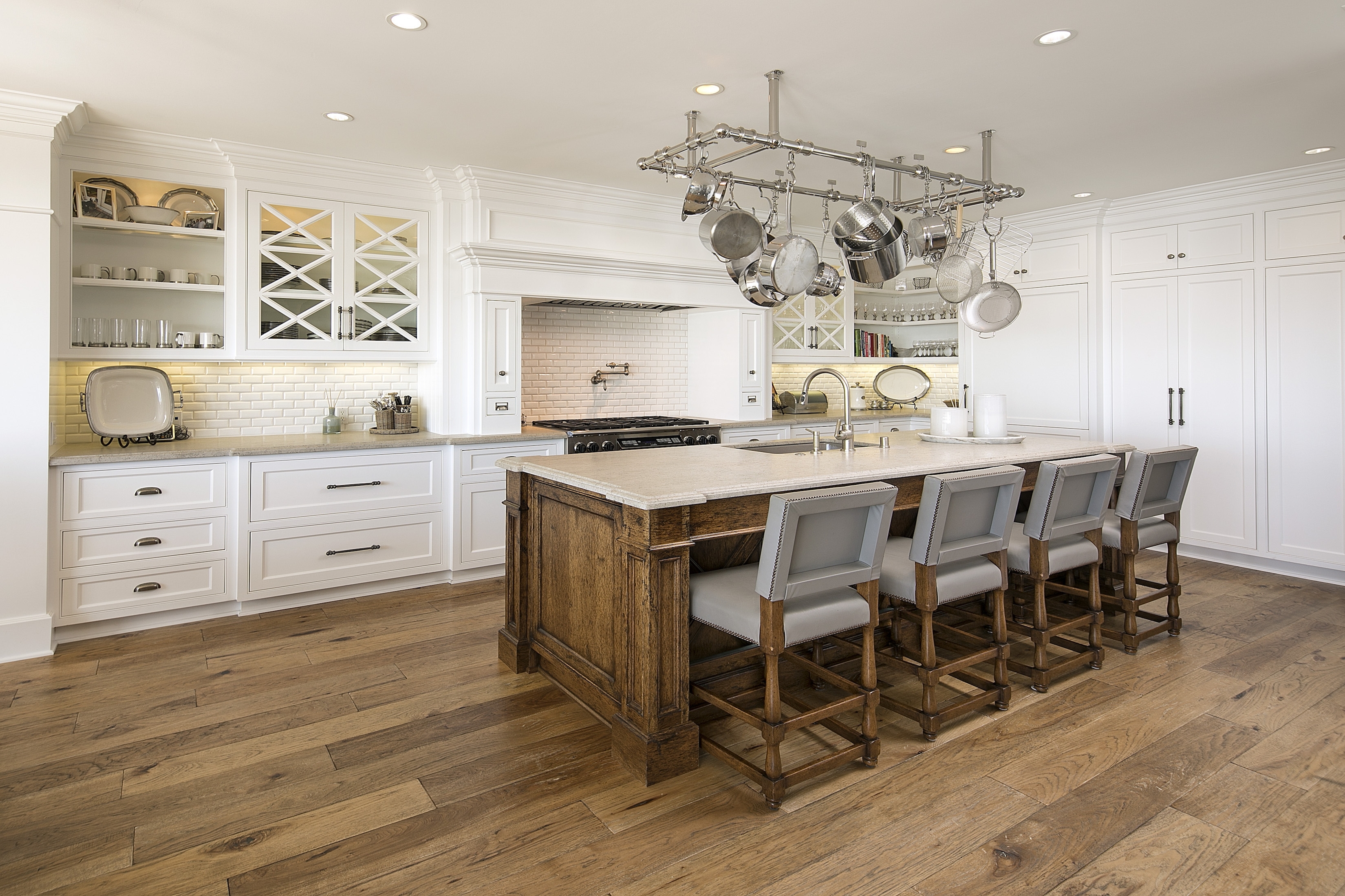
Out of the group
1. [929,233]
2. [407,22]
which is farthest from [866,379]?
[407,22]

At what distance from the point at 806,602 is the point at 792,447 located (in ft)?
5.00

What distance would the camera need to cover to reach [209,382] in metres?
4.52

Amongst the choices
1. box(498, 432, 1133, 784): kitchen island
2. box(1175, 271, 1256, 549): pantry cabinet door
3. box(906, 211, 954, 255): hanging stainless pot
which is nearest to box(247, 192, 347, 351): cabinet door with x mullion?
box(498, 432, 1133, 784): kitchen island

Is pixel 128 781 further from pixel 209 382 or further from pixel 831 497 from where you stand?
pixel 209 382

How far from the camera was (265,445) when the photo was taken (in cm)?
410

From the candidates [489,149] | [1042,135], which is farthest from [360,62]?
[1042,135]

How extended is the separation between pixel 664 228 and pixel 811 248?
86.9 inches

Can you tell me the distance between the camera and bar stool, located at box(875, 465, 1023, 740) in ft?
8.68

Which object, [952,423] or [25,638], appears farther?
[952,423]

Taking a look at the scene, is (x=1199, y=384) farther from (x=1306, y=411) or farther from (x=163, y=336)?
(x=163, y=336)

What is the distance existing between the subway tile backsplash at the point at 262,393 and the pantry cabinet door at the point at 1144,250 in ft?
16.4

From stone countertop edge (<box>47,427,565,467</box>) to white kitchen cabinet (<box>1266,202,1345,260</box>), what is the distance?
15.1ft

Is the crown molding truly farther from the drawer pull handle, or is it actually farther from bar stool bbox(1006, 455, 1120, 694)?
bar stool bbox(1006, 455, 1120, 694)

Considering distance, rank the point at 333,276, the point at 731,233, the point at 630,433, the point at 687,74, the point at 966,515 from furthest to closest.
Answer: the point at 630,433, the point at 333,276, the point at 731,233, the point at 687,74, the point at 966,515
